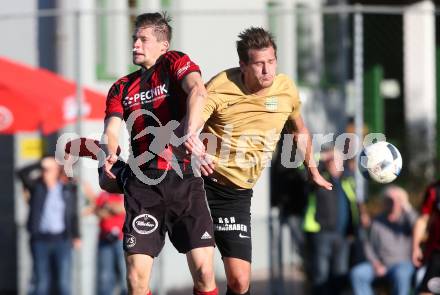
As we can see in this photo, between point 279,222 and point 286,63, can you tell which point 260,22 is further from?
point 279,222

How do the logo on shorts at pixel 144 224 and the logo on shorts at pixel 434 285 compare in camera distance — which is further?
the logo on shorts at pixel 434 285

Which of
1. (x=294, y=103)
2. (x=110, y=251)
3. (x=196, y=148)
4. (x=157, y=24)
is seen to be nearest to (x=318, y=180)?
(x=294, y=103)

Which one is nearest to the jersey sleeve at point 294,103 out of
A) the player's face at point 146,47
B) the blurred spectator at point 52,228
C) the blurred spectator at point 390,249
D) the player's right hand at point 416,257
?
the player's face at point 146,47

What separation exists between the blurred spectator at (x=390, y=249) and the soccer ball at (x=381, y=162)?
3477mm

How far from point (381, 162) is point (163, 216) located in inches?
71.8

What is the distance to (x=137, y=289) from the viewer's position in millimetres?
7895

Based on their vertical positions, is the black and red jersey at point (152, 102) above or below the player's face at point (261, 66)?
below

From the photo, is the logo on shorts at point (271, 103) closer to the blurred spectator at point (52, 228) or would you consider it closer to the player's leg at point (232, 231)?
the player's leg at point (232, 231)

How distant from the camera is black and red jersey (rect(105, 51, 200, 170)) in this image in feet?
25.8

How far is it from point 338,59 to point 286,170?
8.46ft

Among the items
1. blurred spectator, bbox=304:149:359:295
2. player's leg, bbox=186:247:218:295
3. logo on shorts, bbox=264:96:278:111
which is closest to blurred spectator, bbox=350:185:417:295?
blurred spectator, bbox=304:149:359:295

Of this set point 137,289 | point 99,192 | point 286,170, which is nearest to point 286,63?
point 286,170

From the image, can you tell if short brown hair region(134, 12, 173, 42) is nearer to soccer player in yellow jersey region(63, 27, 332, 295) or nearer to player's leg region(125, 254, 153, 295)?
soccer player in yellow jersey region(63, 27, 332, 295)

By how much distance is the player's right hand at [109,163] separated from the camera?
25.4ft
